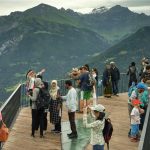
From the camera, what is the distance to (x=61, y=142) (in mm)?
13344

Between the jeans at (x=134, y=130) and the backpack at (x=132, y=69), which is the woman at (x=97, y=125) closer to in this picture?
the jeans at (x=134, y=130)

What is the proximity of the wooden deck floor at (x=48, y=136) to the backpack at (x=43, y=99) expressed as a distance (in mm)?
1134

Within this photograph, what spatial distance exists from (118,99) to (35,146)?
863 centimetres

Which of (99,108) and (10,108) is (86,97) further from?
(99,108)

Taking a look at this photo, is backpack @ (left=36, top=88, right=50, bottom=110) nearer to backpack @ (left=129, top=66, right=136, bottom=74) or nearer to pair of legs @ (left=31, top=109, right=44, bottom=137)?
pair of legs @ (left=31, top=109, right=44, bottom=137)

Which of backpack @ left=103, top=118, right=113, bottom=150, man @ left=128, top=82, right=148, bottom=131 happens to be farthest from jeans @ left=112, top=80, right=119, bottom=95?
backpack @ left=103, top=118, right=113, bottom=150

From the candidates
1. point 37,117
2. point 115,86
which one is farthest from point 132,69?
point 37,117

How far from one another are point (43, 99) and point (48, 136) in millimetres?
1598

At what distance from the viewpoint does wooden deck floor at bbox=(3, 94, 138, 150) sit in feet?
42.6

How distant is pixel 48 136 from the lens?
14367 millimetres

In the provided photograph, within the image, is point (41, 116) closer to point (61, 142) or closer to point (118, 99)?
point (61, 142)

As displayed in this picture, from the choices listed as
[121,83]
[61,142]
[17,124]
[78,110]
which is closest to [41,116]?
[61,142]

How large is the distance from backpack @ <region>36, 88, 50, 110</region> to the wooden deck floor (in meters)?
1.13

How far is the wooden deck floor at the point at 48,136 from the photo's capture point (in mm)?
12992
